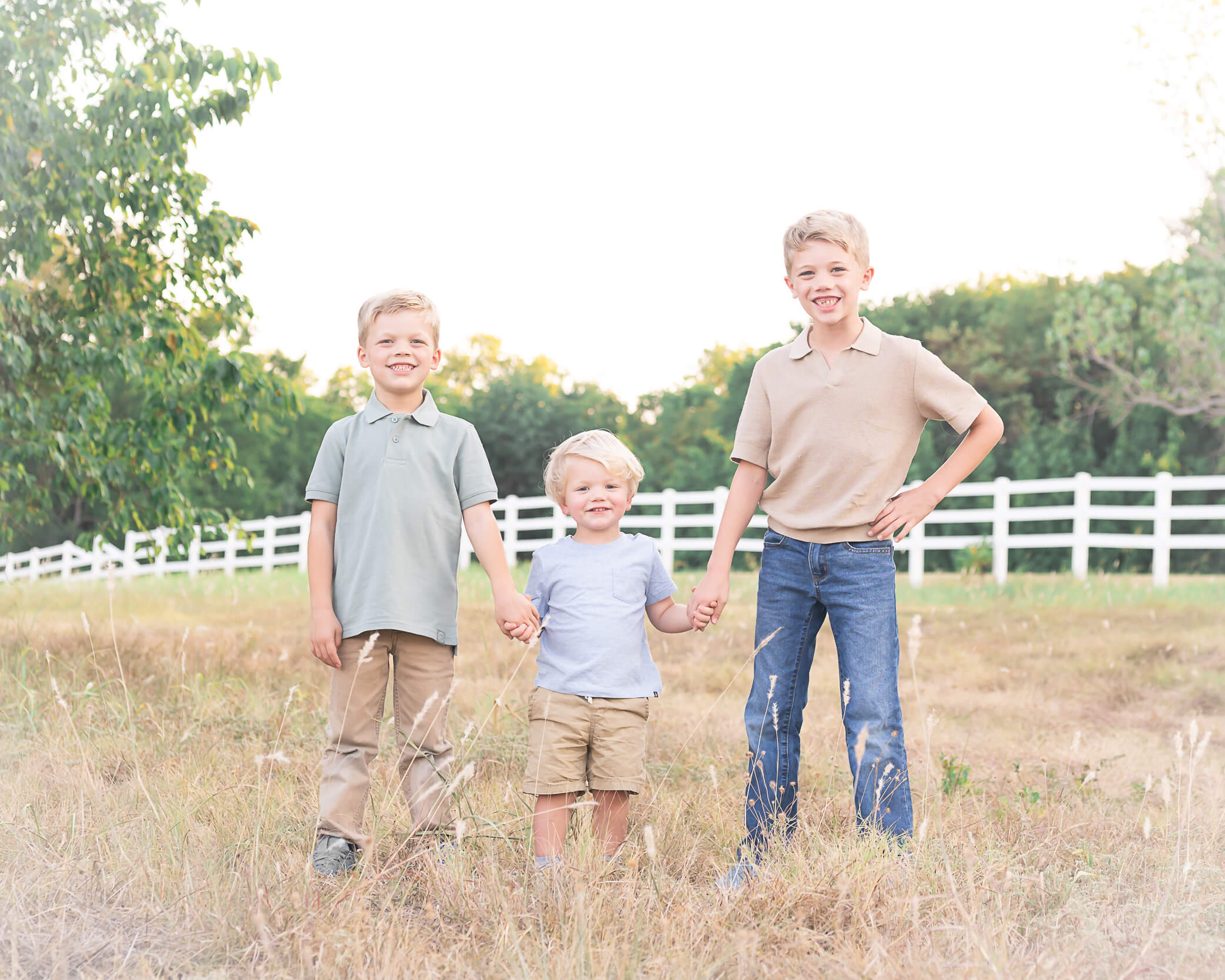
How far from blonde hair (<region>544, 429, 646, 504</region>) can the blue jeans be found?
0.48 m

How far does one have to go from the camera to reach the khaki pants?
303 cm

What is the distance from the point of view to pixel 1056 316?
1744 centimetres

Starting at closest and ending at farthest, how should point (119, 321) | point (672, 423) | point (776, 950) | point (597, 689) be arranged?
point (776, 950) → point (597, 689) → point (119, 321) → point (672, 423)

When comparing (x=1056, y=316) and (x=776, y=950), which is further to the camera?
(x=1056, y=316)

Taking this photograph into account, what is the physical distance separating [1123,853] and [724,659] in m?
4.29

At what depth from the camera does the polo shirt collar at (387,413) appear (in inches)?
122

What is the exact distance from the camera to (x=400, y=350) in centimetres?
305

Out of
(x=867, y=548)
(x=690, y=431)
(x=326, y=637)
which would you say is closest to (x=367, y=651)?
(x=326, y=637)

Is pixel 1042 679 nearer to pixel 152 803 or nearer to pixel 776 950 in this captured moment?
pixel 776 950

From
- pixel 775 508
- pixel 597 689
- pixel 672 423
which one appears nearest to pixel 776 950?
pixel 597 689

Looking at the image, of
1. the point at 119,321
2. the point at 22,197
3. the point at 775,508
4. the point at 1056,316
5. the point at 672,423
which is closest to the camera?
the point at 775,508

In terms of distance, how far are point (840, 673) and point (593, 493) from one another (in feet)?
2.73

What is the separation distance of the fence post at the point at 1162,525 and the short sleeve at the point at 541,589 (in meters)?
11.3

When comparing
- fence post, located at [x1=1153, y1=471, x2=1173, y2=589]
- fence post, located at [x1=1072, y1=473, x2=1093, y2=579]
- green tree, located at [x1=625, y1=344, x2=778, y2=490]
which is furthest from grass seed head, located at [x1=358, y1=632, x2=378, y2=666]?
green tree, located at [x1=625, y1=344, x2=778, y2=490]
